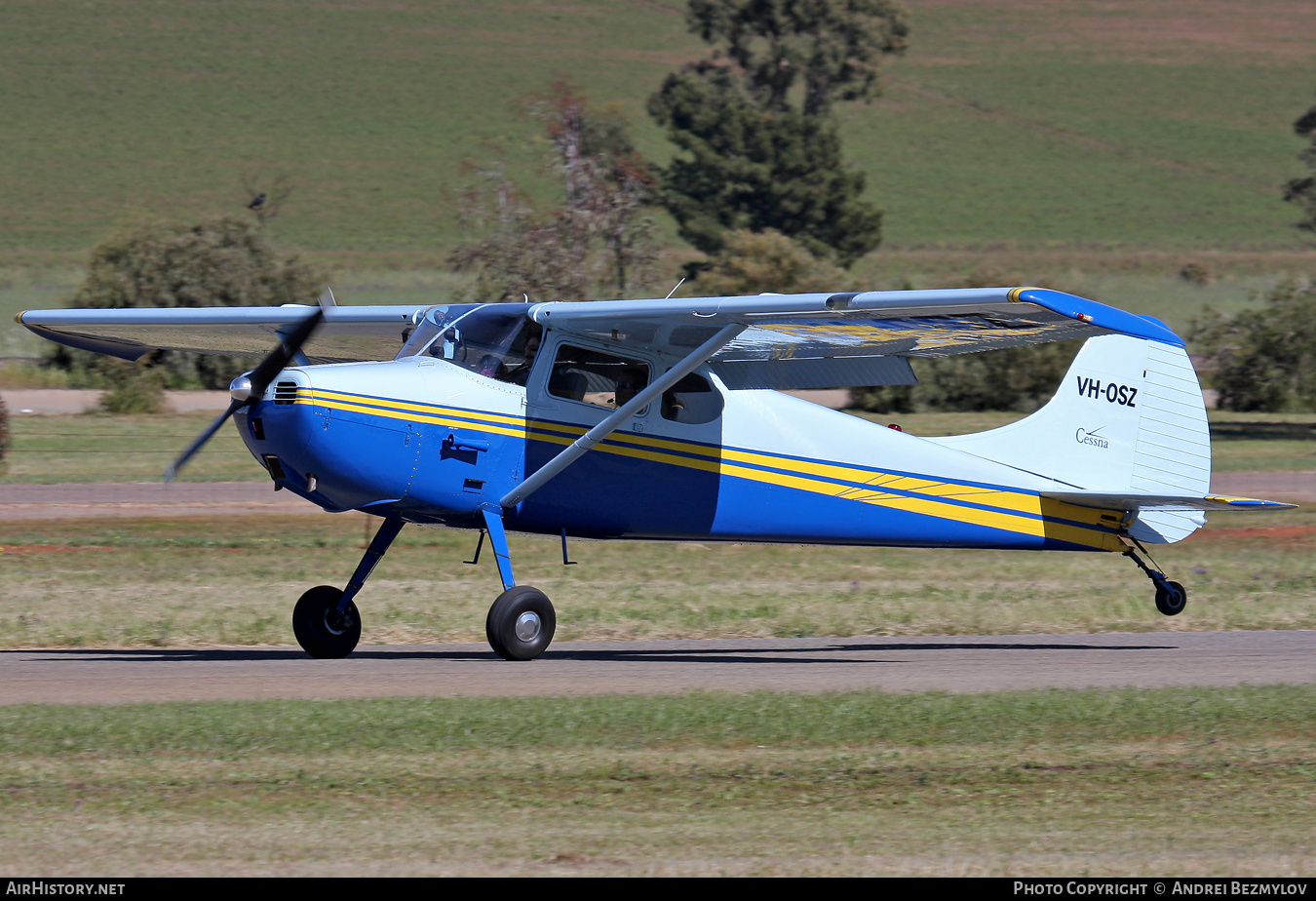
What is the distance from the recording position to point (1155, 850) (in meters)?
6.28

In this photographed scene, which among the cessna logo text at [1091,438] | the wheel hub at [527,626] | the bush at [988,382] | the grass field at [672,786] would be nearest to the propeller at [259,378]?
the grass field at [672,786]

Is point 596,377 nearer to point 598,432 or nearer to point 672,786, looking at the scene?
point 598,432

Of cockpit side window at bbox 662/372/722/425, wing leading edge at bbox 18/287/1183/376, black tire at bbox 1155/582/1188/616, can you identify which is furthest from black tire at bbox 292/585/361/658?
black tire at bbox 1155/582/1188/616

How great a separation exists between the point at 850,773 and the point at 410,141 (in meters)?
110

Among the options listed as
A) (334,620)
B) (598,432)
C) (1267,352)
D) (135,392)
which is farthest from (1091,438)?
(1267,352)

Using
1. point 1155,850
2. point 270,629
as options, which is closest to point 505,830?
point 1155,850

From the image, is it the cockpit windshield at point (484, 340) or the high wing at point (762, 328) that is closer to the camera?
the high wing at point (762, 328)

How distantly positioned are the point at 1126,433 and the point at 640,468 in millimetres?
4749

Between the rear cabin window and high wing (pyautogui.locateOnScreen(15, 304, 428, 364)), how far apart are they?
4.99 ft

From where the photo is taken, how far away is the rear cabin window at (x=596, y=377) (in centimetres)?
1184

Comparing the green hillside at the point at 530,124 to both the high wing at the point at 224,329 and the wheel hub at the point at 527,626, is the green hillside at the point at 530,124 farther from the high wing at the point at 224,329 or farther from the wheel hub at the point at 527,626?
the wheel hub at the point at 527,626

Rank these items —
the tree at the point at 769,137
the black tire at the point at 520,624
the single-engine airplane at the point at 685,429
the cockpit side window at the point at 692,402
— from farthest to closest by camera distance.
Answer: the tree at the point at 769,137 → the cockpit side window at the point at 692,402 → the black tire at the point at 520,624 → the single-engine airplane at the point at 685,429

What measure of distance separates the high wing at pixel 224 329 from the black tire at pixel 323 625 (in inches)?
90.6

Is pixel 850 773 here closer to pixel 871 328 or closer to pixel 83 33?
pixel 871 328
